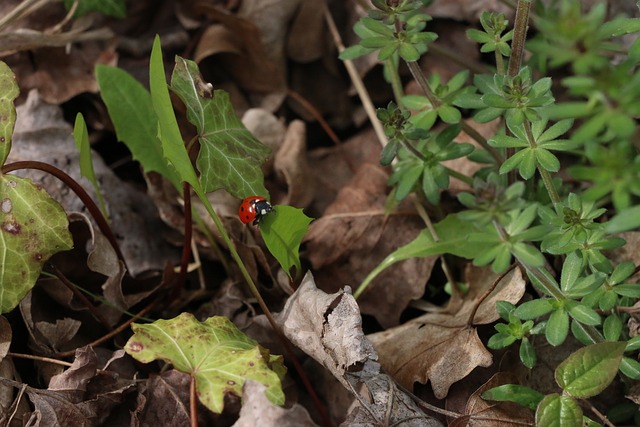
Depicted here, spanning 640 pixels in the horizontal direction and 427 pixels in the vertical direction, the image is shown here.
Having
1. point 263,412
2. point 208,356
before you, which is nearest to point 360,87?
point 208,356

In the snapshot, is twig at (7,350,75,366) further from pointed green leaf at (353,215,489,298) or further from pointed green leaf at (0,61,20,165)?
pointed green leaf at (353,215,489,298)

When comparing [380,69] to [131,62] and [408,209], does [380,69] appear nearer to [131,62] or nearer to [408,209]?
[408,209]

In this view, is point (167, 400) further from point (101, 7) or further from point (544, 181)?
point (101, 7)

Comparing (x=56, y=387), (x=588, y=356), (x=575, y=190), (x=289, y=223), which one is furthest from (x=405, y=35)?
(x=56, y=387)

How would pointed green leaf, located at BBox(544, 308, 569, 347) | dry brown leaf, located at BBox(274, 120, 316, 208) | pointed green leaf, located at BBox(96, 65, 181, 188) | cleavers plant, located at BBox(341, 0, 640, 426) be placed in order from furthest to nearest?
dry brown leaf, located at BBox(274, 120, 316, 208) → pointed green leaf, located at BBox(96, 65, 181, 188) → pointed green leaf, located at BBox(544, 308, 569, 347) → cleavers plant, located at BBox(341, 0, 640, 426)

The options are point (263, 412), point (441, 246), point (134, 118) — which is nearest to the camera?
point (263, 412)

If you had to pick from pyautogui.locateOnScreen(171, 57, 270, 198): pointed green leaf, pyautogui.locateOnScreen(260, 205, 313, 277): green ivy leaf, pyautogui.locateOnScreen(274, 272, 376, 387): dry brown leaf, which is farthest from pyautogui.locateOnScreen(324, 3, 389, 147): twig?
pyautogui.locateOnScreen(274, 272, 376, 387): dry brown leaf

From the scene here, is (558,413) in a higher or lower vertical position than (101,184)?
lower
